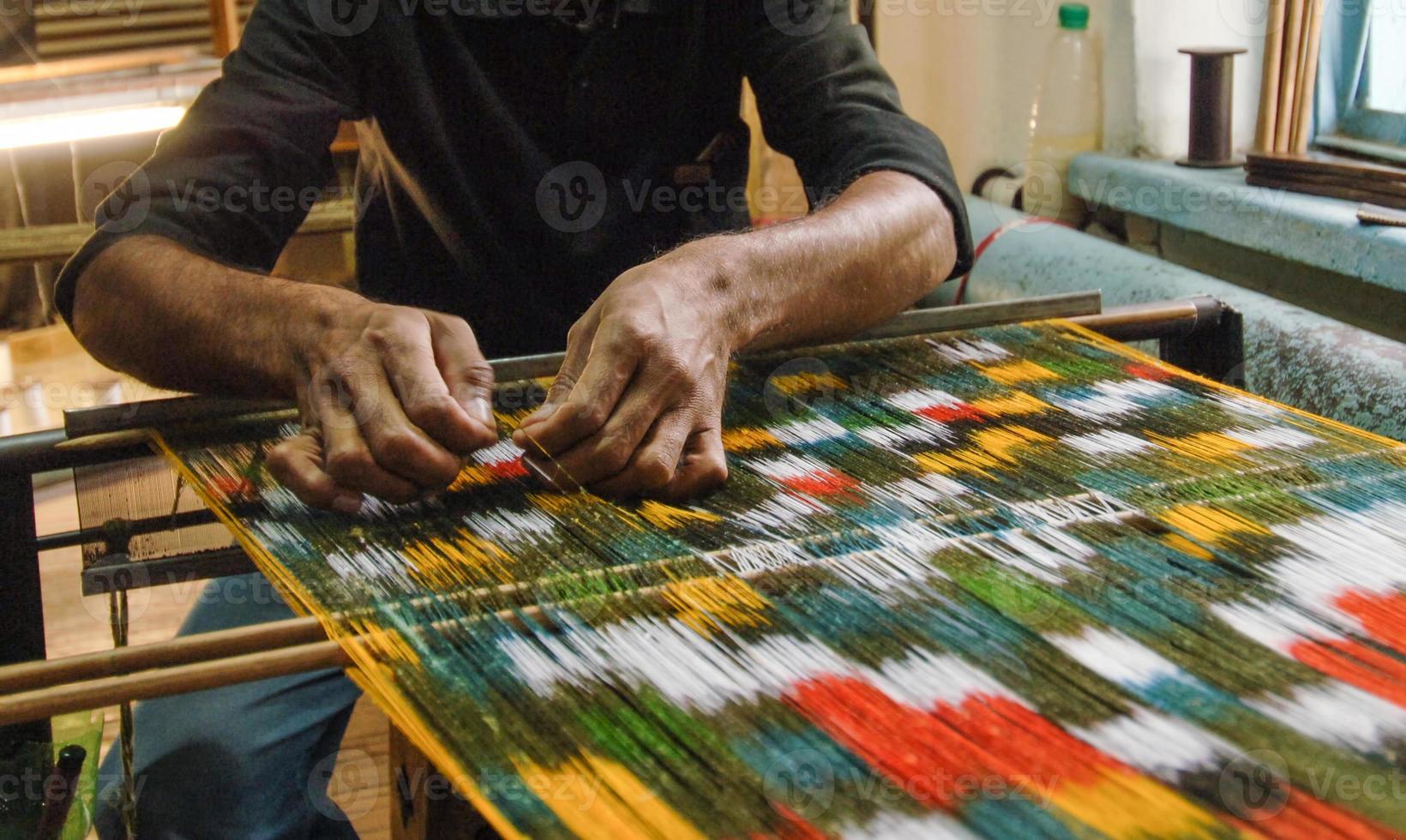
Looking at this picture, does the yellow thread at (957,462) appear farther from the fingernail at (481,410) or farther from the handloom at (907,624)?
the fingernail at (481,410)

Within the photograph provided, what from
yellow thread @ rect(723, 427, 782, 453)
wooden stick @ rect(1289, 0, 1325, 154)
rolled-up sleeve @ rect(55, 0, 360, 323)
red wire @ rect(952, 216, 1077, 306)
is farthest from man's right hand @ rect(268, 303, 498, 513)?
wooden stick @ rect(1289, 0, 1325, 154)

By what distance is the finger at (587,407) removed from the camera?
3.20 feet

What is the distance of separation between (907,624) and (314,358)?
0.56 m

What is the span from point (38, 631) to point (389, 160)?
0.78 metres

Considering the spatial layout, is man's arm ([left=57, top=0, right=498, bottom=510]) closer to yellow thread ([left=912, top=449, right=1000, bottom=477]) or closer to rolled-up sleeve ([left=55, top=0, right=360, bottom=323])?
rolled-up sleeve ([left=55, top=0, right=360, bottom=323])

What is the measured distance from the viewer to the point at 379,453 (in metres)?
0.95

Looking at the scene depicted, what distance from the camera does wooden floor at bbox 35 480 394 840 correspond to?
85.5 inches

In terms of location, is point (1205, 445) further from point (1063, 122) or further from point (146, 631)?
point (146, 631)

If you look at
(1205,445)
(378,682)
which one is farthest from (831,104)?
(378,682)

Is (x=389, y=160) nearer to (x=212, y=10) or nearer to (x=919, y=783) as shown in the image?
(x=919, y=783)

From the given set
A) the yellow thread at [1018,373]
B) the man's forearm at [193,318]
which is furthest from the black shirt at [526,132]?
the yellow thread at [1018,373]

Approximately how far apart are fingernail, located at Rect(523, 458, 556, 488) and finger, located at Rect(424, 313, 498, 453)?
1.4 inches

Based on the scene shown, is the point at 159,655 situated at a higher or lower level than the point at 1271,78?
lower

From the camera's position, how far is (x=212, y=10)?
3289 mm
